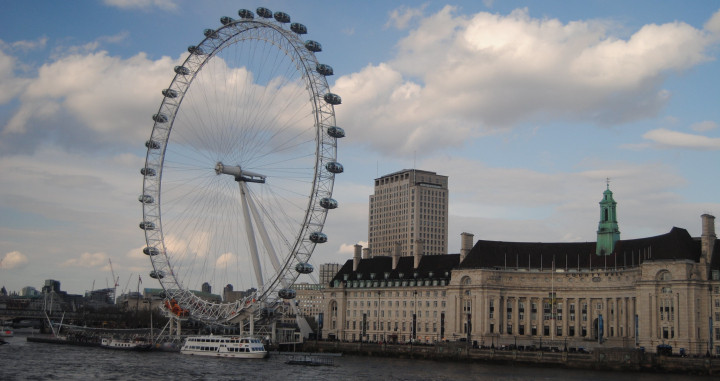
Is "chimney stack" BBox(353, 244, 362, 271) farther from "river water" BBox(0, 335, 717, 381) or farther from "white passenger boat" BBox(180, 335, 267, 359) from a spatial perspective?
"river water" BBox(0, 335, 717, 381)

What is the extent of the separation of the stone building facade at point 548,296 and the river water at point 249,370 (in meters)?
20.2

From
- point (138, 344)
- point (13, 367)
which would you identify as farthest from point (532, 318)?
point (13, 367)

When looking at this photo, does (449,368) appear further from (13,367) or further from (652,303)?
(13,367)


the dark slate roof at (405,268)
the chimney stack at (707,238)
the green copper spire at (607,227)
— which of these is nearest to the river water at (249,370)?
the chimney stack at (707,238)

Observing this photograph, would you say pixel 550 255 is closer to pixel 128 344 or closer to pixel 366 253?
pixel 366 253

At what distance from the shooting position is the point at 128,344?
11700 centimetres

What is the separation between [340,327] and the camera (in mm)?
139375

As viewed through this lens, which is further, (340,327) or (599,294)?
(340,327)

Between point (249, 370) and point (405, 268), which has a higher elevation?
point (405, 268)

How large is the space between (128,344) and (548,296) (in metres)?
65.8

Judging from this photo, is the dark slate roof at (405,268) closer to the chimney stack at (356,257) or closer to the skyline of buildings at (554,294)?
the skyline of buildings at (554,294)

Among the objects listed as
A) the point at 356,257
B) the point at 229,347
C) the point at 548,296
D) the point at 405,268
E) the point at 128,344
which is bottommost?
the point at 128,344

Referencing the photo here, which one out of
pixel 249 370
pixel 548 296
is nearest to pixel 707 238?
pixel 548 296

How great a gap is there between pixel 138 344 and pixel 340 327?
3871 centimetres
